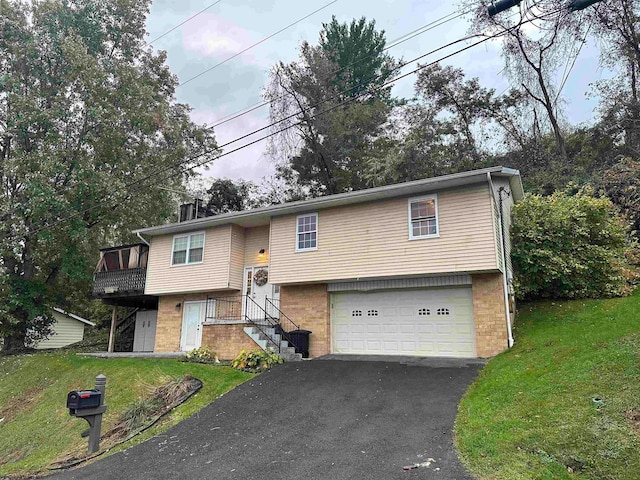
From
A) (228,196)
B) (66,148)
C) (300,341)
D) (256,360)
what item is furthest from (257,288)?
(228,196)

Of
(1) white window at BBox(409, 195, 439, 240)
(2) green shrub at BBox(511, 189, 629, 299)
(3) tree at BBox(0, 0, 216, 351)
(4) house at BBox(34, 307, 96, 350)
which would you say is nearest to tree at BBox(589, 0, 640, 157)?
(2) green shrub at BBox(511, 189, 629, 299)

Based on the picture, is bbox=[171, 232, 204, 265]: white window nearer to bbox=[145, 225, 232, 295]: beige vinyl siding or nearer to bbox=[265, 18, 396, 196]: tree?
bbox=[145, 225, 232, 295]: beige vinyl siding

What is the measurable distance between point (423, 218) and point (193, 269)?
9.05 m

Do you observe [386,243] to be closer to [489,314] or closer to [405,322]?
[405,322]

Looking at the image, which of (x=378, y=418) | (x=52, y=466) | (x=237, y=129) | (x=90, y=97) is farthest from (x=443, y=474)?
(x=90, y=97)

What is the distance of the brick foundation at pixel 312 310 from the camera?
13680 millimetres

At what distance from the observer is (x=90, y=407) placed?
7969 mm

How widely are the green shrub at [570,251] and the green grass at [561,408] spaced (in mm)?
2408

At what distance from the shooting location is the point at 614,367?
22.5ft

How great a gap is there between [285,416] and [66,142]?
17663 millimetres

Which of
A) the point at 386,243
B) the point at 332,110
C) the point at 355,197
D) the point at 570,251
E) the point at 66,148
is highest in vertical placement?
the point at 332,110

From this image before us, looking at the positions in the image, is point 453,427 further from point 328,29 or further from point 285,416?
point 328,29

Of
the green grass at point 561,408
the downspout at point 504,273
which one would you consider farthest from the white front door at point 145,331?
the green grass at point 561,408

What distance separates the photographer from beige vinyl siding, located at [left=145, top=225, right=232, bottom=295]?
15.7m
